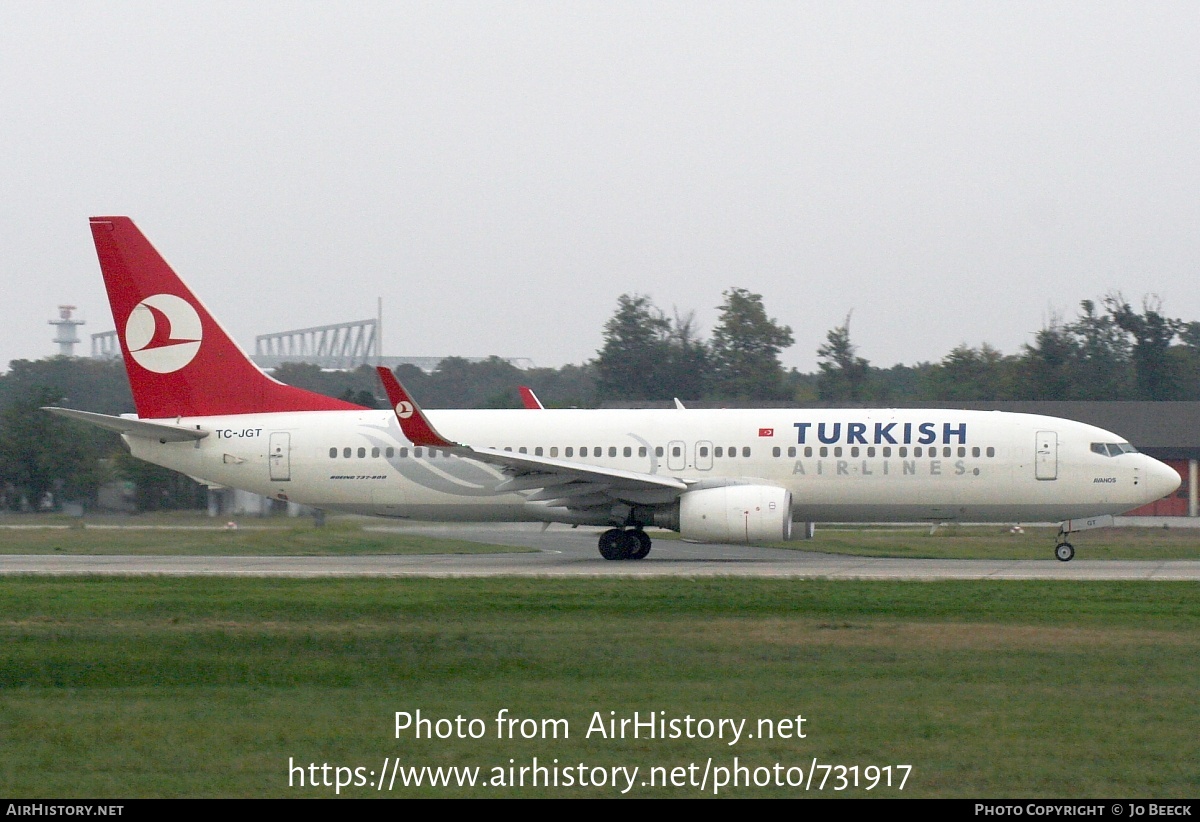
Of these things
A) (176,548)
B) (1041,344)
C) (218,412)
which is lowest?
(176,548)

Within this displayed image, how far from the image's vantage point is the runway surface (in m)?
22.4

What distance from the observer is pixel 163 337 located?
2761cm

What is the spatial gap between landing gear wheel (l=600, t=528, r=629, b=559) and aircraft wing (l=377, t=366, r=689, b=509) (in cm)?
88

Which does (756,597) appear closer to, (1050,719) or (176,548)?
(1050,719)

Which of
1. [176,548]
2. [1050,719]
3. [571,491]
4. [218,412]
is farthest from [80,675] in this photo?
[176,548]

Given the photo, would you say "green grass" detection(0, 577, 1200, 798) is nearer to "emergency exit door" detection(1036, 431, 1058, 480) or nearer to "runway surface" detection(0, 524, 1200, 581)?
"runway surface" detection(0, 524, 1200, 581)

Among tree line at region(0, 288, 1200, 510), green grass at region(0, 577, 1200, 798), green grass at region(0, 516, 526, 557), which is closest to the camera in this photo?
green grass at region(0, 577, 1200, 798)

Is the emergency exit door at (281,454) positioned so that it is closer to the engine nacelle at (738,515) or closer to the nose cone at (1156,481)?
the engine nacelle at (738,515)

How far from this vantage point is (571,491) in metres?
25.8

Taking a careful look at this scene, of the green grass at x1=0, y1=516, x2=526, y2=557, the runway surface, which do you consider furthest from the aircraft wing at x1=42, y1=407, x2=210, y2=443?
the green grass at x1=0, y1=516, x2=526, y2=557

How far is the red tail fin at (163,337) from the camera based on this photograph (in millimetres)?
27500

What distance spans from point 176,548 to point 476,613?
50.7ft

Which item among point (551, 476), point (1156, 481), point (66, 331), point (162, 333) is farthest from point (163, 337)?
point (66, 331)

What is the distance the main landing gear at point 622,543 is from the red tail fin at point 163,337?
7.68m
